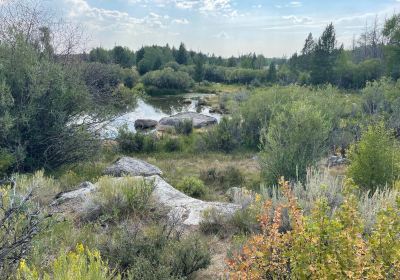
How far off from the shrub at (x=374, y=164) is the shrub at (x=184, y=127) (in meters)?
15.8

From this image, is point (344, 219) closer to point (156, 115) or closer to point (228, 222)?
point (228, 222)

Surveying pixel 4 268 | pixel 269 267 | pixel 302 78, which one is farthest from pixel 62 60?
pixel 302 78

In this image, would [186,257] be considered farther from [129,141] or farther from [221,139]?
[221,139]

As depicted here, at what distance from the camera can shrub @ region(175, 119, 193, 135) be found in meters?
23.1

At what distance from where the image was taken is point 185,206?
6.55 metres

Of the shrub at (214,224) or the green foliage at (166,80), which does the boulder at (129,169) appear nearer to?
the shrub at (214,224)

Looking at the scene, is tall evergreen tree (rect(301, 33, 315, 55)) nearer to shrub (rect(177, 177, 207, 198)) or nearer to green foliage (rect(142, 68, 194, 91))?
green foliage (rect(142, 68, 194, 91))

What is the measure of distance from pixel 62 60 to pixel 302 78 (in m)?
43.6

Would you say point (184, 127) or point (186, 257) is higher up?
point (186, 257)

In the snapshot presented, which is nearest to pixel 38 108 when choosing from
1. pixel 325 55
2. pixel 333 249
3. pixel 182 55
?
pixel 333 249

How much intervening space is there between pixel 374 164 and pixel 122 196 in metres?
5.28

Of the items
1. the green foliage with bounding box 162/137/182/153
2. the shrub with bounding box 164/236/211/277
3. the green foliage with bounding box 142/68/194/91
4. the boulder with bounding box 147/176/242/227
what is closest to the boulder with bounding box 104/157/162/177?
the boulder with bounding box 147/176/242/227

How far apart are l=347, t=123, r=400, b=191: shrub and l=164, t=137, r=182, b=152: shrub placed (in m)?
11.4

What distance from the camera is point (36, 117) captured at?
956 centimetres
